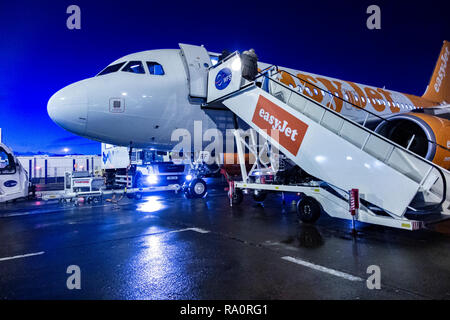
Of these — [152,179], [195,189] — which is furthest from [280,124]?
[152,179]

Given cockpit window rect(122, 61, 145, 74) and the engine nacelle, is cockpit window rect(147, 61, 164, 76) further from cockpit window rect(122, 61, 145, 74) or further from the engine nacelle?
the engine nacelle

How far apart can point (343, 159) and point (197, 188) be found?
6258 mm

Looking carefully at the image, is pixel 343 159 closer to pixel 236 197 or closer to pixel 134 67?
pixel 236 197

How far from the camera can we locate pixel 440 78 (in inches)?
698

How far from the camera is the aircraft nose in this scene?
6.89 metres

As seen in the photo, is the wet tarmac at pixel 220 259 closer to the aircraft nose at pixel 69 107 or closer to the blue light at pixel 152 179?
the aircraft nose at pixel 69 107

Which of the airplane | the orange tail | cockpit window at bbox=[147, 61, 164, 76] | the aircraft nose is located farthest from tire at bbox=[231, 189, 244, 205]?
the orange tail

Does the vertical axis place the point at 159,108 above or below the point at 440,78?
below

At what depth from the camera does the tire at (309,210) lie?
6.11 meters

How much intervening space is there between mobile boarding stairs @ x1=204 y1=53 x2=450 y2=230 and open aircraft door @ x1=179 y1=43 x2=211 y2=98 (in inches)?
38.9

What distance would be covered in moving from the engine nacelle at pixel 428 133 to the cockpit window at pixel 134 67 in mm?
6199

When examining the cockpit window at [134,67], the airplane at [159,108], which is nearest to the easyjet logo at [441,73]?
the airplane at [159,108]
